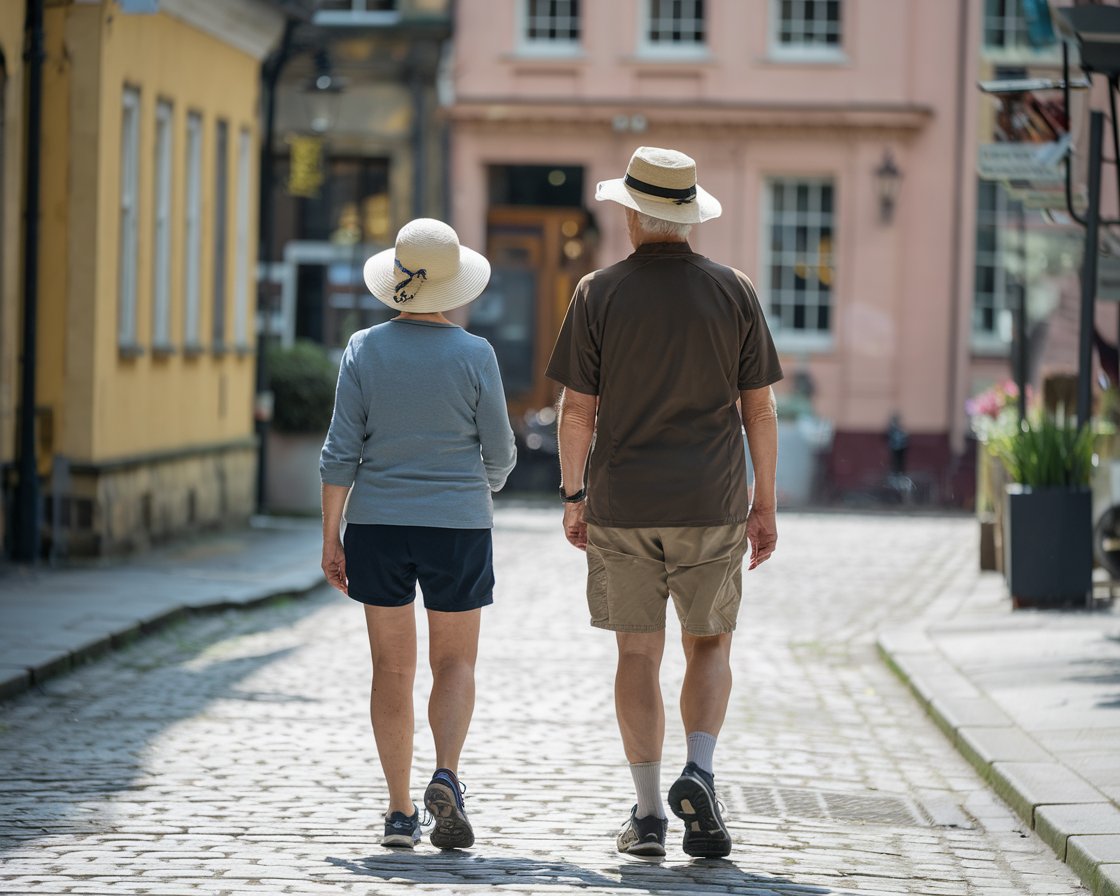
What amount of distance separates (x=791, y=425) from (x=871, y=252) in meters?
2.86

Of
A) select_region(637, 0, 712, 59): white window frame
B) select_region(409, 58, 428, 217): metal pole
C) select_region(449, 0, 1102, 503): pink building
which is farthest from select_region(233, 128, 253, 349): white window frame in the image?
select_region(637, 0, 712, 59): white window frame

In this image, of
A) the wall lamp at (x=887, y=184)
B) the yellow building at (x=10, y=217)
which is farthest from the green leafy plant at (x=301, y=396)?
the wall lamp at (x=887, y=184)

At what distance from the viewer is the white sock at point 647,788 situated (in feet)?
20.7

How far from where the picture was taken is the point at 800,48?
28.7 m

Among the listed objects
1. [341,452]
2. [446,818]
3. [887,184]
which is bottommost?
[446,818]

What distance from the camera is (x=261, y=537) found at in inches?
749

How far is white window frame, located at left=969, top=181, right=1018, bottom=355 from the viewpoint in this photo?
28.6 metres

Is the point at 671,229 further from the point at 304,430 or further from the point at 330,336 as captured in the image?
the point at 330,336

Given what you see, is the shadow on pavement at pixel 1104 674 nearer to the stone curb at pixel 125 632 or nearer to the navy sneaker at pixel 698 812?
the navy sneaker at pixel 698 812

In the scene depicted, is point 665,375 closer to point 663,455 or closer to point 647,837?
point 663,455

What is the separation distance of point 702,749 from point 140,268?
12018 mm

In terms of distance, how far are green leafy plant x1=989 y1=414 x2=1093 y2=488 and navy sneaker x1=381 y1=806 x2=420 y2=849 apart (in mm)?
7622

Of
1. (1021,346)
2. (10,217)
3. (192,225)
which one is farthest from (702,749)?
(192,225)

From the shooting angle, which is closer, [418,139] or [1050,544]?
[1050,544]
